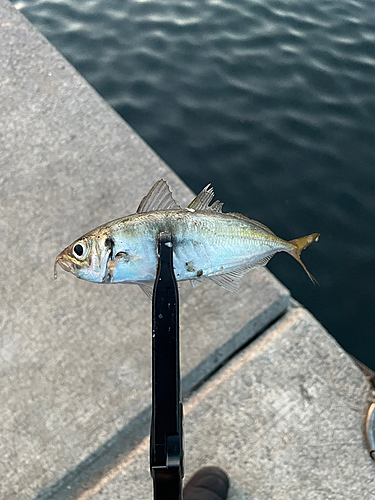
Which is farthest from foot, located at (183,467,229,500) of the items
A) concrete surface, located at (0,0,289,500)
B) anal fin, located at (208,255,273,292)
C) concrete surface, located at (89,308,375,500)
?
anal fin, located at (208,255,273,292)

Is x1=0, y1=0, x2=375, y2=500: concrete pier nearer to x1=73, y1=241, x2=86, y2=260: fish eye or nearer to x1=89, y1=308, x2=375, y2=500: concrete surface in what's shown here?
x1=89, y1=308, x2=375, y2=500: concrete surface

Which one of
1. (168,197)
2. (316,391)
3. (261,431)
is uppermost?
(168,197)

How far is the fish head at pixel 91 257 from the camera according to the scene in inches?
45.2

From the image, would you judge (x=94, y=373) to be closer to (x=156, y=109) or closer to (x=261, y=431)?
(x=261, y=431)

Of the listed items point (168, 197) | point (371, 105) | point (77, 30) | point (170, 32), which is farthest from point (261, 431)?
point (77, 30)

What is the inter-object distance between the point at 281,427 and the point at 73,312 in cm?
143

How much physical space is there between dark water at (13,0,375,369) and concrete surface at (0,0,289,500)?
1158mm

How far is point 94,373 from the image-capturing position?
2506 millimetres

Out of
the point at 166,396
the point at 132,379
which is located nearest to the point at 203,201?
the point at 166,396

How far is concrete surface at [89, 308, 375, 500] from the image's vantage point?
2281 millimetres

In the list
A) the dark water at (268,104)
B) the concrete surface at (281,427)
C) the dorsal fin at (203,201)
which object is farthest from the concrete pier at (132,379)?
the dorsal fin at (203,201)

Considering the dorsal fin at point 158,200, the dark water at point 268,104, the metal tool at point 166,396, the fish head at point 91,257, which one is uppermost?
the dorsal fin at point 158,200

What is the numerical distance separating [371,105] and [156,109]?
8.03 feet

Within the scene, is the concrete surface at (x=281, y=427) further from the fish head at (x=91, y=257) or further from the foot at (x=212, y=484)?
the fish head at (x=91, y=257)
